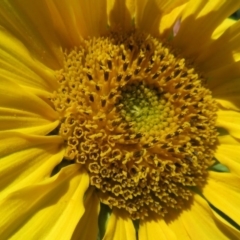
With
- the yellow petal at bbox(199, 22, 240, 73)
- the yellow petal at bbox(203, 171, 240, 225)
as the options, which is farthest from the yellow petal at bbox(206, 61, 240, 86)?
the yellow petal at bbox(203, 171, 240, 225)

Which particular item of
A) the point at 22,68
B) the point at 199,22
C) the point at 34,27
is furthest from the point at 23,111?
the point at 199,22

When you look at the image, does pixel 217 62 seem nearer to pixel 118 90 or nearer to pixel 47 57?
pixel 118 90

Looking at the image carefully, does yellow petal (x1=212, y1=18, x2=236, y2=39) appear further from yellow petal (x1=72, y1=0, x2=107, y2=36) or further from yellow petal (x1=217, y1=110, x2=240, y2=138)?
yellow petal (x1=72, y1=0, x2=107, y2=36)

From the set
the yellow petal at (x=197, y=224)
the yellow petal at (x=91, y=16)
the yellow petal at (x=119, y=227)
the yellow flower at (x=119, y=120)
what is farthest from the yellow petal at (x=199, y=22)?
the yellow petal at (x=119, y=227)

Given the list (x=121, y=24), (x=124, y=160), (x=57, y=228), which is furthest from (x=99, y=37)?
(x=57, y=228)

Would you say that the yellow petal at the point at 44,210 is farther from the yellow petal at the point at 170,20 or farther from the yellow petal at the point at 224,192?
the yellow petal at the point at 170,20

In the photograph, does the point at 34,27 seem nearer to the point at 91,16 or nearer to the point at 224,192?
the point at 91,16

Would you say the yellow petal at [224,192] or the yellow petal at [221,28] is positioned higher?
the yellow petal at [221,28]
